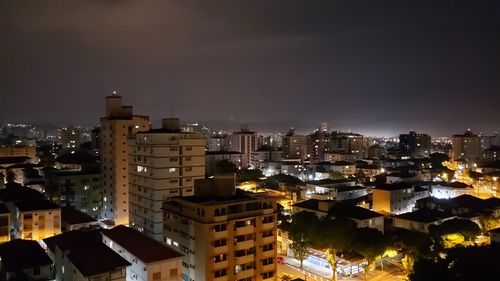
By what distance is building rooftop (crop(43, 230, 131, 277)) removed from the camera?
52.4 ft

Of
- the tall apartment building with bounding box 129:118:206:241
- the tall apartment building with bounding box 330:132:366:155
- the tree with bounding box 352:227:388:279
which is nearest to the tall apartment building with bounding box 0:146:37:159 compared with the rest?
the tall apartment building with bounding box 129:118:206:241

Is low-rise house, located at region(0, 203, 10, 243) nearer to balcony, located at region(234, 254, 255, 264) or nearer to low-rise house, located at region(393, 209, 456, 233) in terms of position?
balcony, located at region(234, 254, 255, 264)

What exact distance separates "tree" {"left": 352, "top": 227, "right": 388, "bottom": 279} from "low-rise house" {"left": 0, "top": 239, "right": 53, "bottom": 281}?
16.0 meters

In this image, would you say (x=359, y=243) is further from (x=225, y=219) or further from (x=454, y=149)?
(x=454, y=149)

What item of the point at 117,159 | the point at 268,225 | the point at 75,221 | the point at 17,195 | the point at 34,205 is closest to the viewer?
the point at 268,225

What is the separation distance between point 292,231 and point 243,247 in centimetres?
570

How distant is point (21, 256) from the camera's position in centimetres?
1891

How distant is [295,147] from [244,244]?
2758 inches

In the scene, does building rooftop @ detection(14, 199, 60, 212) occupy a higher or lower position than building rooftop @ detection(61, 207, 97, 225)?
higher

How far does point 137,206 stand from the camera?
2894 cm

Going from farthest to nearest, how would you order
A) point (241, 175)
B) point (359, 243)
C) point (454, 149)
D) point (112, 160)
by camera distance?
point (454, 149)
point (241, 175)
point (112, 160)
point (359, 243)

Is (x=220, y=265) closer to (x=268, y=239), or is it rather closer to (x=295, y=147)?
(x=268, y=239)

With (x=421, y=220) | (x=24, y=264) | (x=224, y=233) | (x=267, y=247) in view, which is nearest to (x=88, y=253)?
(x=24, y=264)

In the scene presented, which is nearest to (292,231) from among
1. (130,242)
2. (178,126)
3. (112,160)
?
(130,242)
